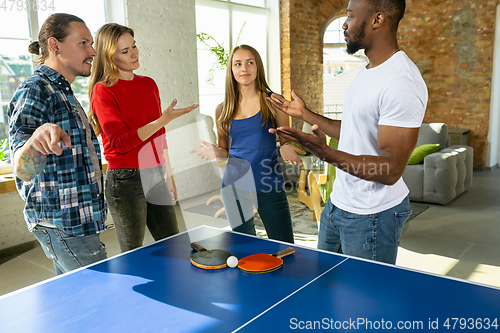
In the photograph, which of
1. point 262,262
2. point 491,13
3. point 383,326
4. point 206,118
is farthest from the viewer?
point 491,13

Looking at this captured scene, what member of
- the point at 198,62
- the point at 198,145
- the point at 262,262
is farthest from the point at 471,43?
the point at 262,262

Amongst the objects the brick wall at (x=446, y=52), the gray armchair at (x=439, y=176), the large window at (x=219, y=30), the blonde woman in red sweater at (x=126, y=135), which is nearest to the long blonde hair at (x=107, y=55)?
the blonde woman in red sweater at (x=126, y=135)

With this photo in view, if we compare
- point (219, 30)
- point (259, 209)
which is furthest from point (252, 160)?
point (219, 30)

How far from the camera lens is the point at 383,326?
91cm

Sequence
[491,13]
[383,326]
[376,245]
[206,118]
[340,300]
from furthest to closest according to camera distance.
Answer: [491,13] < [206,118] < [376,245] < [340,300] < [383,326]

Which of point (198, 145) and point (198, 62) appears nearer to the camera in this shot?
point (198, 145)

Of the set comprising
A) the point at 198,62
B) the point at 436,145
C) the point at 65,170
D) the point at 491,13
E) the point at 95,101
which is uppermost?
the point at 491,13

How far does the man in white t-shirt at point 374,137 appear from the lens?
→ 124 cm

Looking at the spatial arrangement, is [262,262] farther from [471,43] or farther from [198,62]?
[471,43]

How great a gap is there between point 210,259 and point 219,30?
5382mm

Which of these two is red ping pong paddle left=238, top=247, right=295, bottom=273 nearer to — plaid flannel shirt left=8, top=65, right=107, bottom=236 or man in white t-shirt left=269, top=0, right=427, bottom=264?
man in white t-shirt left=269, top=0, right=427, bottom=264

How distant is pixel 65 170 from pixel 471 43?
6.98 m

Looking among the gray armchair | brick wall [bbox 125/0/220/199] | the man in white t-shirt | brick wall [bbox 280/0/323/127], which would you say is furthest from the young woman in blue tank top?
brick wall [bbox 280/0/323/127]

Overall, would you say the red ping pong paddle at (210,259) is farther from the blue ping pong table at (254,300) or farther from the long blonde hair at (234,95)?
the long blonde hair at (234,95)
